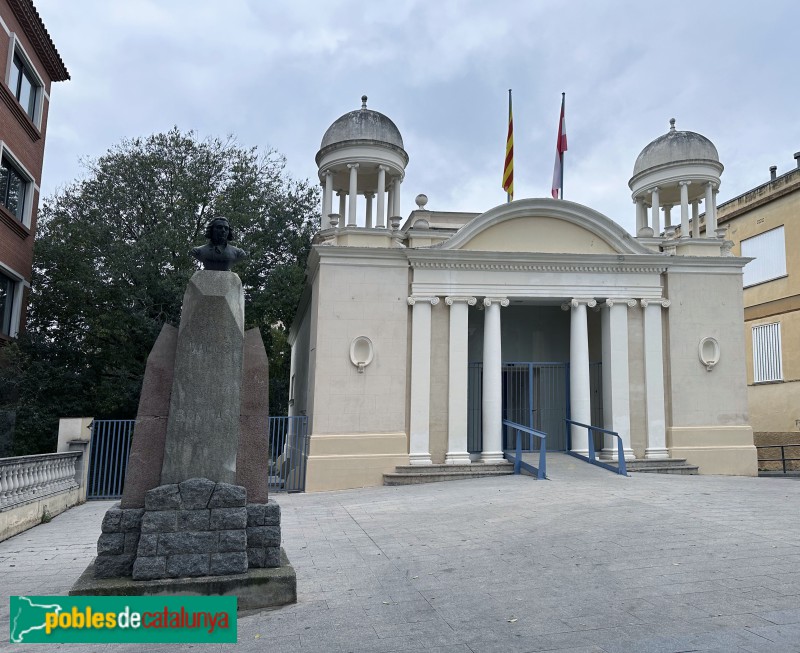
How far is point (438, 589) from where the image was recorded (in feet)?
20.3

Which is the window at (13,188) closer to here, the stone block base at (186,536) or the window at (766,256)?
the stone block base at (186,536)

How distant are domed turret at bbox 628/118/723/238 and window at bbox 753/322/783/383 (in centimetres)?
765

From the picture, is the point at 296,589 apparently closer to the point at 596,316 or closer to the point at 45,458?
the point at 45,458

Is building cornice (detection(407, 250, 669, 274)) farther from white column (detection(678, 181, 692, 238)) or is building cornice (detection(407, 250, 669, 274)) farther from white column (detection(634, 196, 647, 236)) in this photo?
white column (detection(634, 196, 647, 236))

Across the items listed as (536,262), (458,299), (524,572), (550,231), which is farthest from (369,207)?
(524,572)

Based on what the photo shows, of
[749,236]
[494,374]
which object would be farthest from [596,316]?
[749,236]

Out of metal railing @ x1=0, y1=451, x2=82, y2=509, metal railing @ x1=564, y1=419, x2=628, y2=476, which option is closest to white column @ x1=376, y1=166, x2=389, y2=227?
metal railing @ x1=564, y1=419, x2=628, y2=476

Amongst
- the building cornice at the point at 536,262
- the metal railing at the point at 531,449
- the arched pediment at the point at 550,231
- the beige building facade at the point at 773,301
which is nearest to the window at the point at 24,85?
the building cornice at the point at 536,262

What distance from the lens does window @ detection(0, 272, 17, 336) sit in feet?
52.6

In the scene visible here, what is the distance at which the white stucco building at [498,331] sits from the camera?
A: 589 inches

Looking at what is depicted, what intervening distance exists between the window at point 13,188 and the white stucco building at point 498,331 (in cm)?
767

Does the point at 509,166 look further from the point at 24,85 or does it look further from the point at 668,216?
the point at 24,85

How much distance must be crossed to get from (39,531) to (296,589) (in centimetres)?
599

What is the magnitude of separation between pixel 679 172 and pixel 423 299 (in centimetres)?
831
